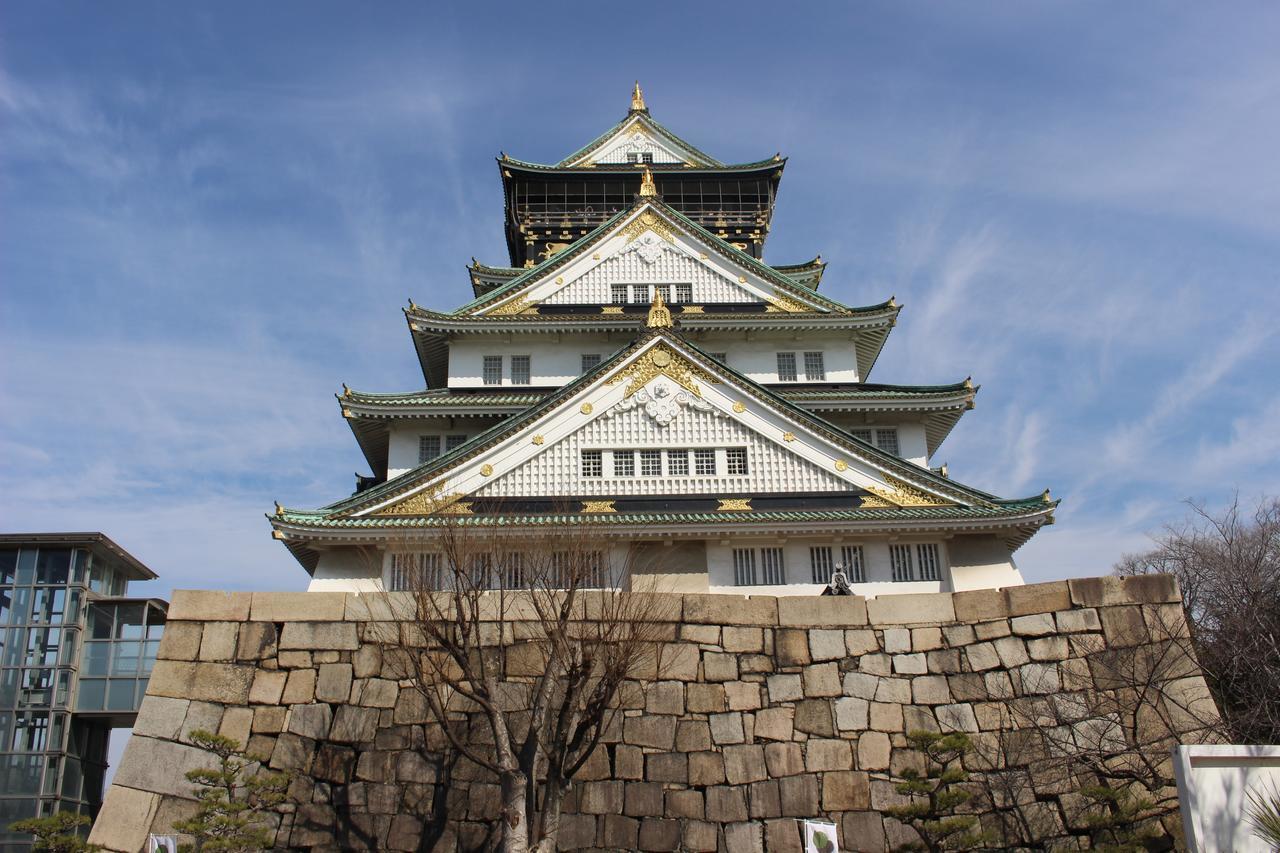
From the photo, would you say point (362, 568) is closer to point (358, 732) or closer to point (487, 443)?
point (487, 443)

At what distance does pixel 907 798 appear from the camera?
1526cm

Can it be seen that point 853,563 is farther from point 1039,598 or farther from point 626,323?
point 626,323

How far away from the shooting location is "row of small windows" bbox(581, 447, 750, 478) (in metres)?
23.5

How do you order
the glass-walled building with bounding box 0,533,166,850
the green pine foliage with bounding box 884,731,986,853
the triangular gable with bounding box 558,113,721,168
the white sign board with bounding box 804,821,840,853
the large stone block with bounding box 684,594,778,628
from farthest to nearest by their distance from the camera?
the triangular gable with bounding box 558,113,721,168 → the glass-walled building with bounding box 0,533,166,850 → the large stone block with bounding box 684,594,778,628 → the white sign board with bounding box 804,821,840,853 → the green pine foliage with bounding box 884,731,986,853

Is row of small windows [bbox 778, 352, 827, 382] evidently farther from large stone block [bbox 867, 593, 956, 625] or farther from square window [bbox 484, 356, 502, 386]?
large stone block [bbox 867, 593, 956, 625]

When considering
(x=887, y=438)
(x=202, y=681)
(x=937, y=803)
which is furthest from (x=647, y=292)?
(x=937, y=803)

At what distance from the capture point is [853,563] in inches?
891

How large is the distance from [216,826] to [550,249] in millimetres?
24560

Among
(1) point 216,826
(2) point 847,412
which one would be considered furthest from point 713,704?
(2) point 847,412

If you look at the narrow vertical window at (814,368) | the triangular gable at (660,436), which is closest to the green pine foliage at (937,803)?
the triangular gable at (660,436)

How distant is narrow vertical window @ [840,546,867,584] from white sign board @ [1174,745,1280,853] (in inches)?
458

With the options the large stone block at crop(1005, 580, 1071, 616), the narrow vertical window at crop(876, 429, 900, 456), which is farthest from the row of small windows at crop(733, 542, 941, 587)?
the large stone block at crop(1005, 580, 1071, 616)

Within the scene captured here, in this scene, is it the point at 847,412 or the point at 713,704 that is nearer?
the point at 713,704

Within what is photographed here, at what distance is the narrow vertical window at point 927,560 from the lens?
22609 mm
